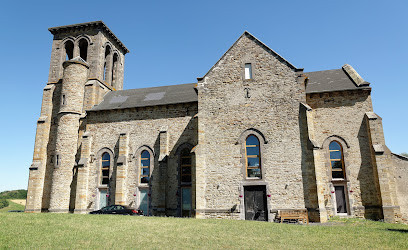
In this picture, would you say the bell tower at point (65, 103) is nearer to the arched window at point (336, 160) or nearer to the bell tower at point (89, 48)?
the bell tower at point (89, 48)

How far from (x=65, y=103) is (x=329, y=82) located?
22527 mm

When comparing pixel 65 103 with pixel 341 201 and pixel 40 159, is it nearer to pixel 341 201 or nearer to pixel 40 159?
pixel 40 159

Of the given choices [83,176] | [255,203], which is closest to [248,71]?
[255,203]

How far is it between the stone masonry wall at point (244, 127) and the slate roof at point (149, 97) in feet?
13.1

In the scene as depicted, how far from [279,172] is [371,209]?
21.4 ft

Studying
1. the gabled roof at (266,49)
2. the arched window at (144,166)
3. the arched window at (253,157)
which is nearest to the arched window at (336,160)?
the arched window at (253,157)

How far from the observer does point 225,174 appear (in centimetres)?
1816

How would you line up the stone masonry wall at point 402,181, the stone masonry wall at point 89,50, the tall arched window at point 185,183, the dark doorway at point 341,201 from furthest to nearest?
the stone masonry wall at point 89,50 → the tall arched window at point 185,183 → the dark doorway at point 341,201 → the stone masonry wall at point 402,181

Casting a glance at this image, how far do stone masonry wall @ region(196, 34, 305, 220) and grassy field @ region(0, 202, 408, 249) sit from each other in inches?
171

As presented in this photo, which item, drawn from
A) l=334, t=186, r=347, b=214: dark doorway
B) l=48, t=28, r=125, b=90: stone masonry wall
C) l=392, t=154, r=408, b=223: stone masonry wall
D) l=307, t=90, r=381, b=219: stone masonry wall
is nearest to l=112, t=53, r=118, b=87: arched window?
l=48, t=28, r=125, b=90: stone masonry wall

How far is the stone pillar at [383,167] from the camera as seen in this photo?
17.1 meters

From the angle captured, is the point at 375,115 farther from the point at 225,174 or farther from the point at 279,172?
the point at 225,174

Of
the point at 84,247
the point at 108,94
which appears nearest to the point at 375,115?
the point at 84,247

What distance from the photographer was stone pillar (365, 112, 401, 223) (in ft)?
56.2
